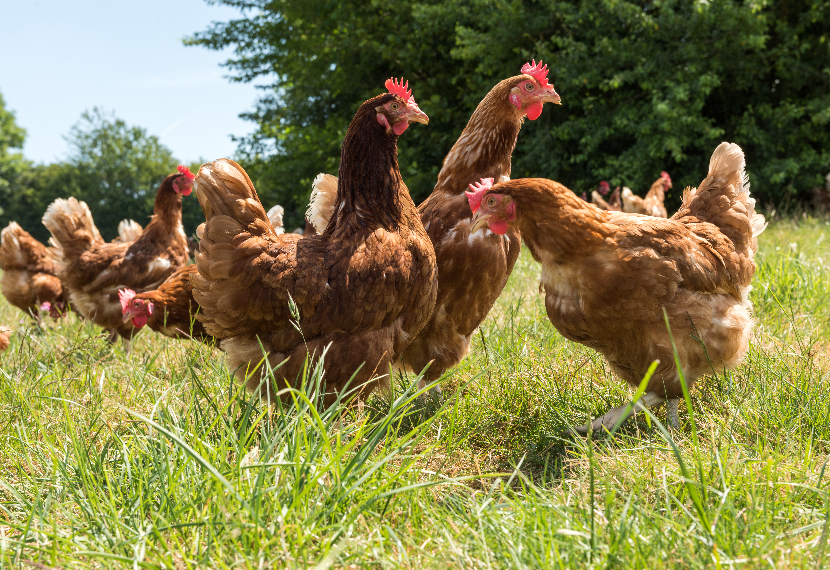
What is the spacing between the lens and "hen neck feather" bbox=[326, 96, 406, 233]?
280cm

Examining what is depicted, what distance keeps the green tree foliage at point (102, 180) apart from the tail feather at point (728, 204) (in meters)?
29.8

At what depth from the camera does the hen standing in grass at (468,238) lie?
304 cm

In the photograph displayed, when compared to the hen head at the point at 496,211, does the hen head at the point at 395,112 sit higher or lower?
higher

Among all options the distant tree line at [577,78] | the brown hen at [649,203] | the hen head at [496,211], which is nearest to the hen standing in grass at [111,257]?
the hen head at [496,211]

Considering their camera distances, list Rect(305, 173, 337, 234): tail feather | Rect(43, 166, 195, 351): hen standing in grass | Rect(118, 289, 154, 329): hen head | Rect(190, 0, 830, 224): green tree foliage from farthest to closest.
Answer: Rect(190, 0, 830, 224): green tree foliage → Rect(43, 166, 195, 351): hen standing in grass → Rect(118, 289, 154, 329): hen head → Rect(305, 173, 337, 234): tail feather

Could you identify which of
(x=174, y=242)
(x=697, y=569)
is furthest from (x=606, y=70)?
(x=697, y=569)

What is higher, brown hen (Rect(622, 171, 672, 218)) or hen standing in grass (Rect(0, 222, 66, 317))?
brown hen (Rect(622, 171, 672, 218))

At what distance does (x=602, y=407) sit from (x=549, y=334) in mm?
899

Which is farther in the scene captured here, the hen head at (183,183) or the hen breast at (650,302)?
the hen head at (183,183)

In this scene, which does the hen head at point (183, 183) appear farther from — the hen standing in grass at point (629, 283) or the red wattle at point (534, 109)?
the hen standing in grass at point (629, 283)

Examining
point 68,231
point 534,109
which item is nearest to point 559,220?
point 534,109

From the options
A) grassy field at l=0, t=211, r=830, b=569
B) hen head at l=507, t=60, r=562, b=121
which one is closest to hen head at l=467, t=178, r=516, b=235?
grassy field at l=0, t=211, r=830, b=569

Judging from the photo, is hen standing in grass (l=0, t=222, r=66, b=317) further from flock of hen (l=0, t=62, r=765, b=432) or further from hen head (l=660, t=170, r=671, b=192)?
hen head (l=660, t=170, r=671, b=192)

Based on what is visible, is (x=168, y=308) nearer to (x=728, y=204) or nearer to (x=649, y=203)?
(x=728, y=204)
